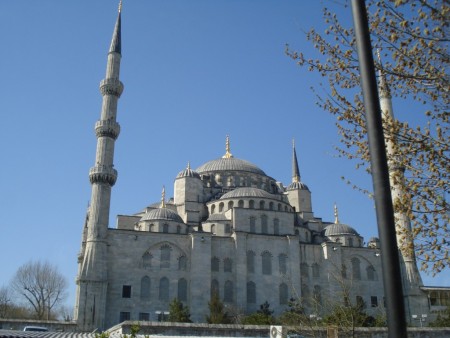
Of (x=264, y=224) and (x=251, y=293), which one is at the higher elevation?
(x=264, y=224)

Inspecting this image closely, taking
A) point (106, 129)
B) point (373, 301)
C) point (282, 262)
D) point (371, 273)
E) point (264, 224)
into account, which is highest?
point (106, 129)

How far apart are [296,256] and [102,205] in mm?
13698

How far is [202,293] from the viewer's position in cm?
3127

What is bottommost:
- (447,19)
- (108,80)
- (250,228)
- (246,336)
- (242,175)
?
(246,336)

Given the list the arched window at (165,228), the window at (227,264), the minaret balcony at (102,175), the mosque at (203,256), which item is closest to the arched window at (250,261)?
the mosque at (203,256)

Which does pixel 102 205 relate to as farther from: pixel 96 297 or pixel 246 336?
pixel 246 336

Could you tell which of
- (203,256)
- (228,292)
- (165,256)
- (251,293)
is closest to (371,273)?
(251,293)

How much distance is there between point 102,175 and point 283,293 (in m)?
14.4

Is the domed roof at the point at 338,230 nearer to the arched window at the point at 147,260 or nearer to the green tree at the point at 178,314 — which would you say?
the arched window at the point at 147,260

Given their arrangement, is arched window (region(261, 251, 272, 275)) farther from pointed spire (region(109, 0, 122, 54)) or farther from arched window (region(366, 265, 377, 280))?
pointed spire (region(109, 0, 122, 54))

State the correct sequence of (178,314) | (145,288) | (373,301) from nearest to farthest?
(178,314) < (145,288) < (373,301)

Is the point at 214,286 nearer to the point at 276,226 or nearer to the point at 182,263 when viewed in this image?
the point at 182,263

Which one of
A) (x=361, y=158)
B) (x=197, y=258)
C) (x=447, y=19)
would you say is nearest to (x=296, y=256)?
(x=197, y=258)

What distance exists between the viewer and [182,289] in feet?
104
